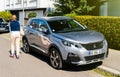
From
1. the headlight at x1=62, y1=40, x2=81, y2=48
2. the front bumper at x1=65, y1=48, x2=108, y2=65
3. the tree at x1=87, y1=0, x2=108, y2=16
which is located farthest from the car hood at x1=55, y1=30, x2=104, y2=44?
the tree at x1=87, y1=0, x2=108, y2=16

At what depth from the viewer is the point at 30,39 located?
37.4 feet

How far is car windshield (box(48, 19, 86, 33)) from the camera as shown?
375 inches

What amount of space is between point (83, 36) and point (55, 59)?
123 centimetres

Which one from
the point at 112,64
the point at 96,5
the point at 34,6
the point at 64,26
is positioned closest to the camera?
the point at 112,64

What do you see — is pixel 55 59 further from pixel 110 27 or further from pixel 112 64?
pixel 110 27

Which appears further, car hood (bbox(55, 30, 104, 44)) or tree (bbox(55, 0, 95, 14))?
tree (bbox(55, 0, 95, 14))

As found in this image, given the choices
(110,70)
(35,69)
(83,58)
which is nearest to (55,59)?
(35,69)

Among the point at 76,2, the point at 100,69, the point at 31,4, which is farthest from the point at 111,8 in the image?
the point at 31,4

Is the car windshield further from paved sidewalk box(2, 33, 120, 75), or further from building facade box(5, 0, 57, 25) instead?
building facade box(5, 0, 57, 25)

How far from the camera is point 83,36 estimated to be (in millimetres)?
8508

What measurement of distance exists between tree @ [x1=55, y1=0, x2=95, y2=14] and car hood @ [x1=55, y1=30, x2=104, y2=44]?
9.75 m

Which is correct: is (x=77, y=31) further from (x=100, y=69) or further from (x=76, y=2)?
(x=76, y=2)

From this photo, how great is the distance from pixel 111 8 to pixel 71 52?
985 cm

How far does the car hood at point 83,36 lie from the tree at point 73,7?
9.75 m
